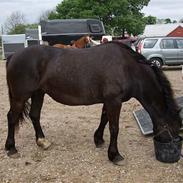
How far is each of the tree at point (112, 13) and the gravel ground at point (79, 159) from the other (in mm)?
38205

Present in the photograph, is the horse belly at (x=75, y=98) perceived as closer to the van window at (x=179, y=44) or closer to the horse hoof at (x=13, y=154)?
the horse hoof at (x=13, y=154)

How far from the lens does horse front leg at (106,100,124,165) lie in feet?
16.0

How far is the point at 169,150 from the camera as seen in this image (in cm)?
490

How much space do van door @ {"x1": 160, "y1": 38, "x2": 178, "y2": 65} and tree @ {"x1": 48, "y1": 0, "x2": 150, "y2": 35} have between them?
27.3m

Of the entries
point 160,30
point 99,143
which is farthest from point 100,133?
point 160,30

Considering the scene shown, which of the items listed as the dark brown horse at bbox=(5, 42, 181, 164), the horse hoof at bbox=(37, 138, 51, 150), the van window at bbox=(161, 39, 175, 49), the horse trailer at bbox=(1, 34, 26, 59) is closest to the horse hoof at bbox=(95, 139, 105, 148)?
the dark brown horse at bbox=(5, 42, 181, 164)

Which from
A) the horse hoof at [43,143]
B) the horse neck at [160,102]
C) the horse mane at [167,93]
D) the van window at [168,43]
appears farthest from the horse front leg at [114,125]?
the van window at [168,43]

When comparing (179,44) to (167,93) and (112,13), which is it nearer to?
(167,93)

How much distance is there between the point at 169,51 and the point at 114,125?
12.9m

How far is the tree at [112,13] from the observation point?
44.5 meters

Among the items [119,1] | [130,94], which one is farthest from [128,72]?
[119,1]

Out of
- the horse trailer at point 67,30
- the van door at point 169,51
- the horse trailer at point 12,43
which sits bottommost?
the horse trailer at point 12,43

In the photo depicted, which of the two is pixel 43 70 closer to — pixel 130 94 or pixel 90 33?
pixel 130 94

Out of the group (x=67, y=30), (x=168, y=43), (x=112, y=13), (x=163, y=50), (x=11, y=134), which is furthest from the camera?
(x=112, y=13)
